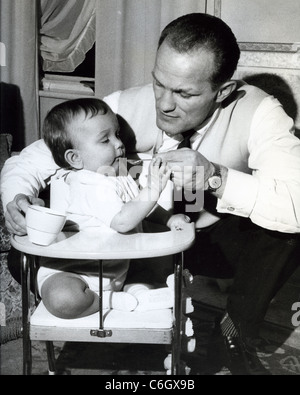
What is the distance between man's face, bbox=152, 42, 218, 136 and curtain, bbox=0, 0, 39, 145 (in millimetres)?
2247

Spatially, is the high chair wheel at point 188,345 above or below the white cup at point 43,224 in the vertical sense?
below

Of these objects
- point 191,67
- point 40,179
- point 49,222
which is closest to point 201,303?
point 40,179

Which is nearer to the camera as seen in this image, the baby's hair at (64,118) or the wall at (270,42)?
the baby's hair at (64,118)

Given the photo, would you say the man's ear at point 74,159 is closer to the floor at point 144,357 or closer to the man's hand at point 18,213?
the man's hand at point 18,213

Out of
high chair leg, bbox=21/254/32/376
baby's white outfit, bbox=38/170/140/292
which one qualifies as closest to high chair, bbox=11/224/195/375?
high chair leg, bbox=21/254/32/376

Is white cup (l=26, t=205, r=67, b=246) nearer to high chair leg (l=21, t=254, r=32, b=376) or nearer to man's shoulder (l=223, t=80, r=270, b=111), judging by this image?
high chair leg (l=21, t=254, r=32, b=376)

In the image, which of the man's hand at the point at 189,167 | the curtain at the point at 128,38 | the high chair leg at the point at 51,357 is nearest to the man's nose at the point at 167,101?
the man's hand at the point at 189,167

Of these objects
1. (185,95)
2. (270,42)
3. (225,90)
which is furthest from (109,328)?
(270,42)

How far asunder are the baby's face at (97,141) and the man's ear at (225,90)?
0.41 metres

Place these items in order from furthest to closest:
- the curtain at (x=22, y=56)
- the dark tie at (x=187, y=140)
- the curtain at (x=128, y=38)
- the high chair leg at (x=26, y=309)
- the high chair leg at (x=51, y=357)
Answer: the curtain at (x=22, y=56)
the curtain at (x=128, y=38)
the dark tie at (x=187, y=140)
the high chair leg at (x=51, y=357)
the high chair leg at (x=26, y=309)

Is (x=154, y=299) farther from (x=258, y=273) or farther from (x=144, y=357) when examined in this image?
(x=144, y=357)

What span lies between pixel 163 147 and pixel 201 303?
37.9 inches

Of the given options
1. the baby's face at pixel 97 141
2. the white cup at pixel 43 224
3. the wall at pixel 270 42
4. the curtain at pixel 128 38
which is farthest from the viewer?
the curtain at pixel 128 38

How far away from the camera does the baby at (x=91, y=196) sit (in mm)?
1525
